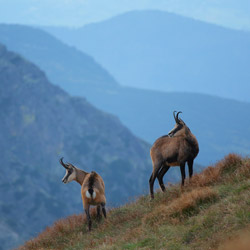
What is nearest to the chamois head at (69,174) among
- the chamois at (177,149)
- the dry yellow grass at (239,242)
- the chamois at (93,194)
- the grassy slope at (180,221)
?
the grassy slope at (180,221)

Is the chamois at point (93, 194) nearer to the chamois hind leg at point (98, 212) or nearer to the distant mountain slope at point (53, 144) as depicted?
the chamois hind leg at point (98, 212)

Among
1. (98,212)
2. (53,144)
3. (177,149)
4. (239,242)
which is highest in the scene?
(53,144)

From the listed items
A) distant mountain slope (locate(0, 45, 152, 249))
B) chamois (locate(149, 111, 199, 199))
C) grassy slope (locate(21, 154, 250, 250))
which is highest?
distant mountain slope (locate(0, 45, 152, 249))

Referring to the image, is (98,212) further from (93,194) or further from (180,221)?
(180,221)

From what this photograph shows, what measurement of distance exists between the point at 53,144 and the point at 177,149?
6338 inches

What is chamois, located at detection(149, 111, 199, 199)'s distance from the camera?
12.0 metres

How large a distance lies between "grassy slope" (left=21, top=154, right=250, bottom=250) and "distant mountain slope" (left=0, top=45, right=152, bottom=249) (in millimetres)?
129242

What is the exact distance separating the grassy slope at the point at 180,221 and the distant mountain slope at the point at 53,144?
129 metres

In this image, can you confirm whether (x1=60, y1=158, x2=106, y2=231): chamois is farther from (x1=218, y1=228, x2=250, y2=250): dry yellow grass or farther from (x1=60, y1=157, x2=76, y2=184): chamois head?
(x1=218, y1=228, x2=250, y2=250): dry yellow grass

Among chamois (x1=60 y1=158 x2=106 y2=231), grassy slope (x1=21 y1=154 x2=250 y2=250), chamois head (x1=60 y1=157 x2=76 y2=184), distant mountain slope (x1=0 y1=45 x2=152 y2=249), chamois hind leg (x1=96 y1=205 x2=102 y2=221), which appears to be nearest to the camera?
grassy slope (x1=21 y1=154 x2=250 y2=250)

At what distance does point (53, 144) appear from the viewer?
561 ft

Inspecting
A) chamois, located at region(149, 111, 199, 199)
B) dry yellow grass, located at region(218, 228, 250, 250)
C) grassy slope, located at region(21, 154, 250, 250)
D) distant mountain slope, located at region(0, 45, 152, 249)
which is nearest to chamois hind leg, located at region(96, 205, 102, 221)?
grassy slope, located at region(21, 154, 250, 250)

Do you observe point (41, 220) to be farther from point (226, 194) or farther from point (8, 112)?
point (226, 194)

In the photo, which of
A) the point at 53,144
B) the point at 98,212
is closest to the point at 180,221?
the point at 98,212
